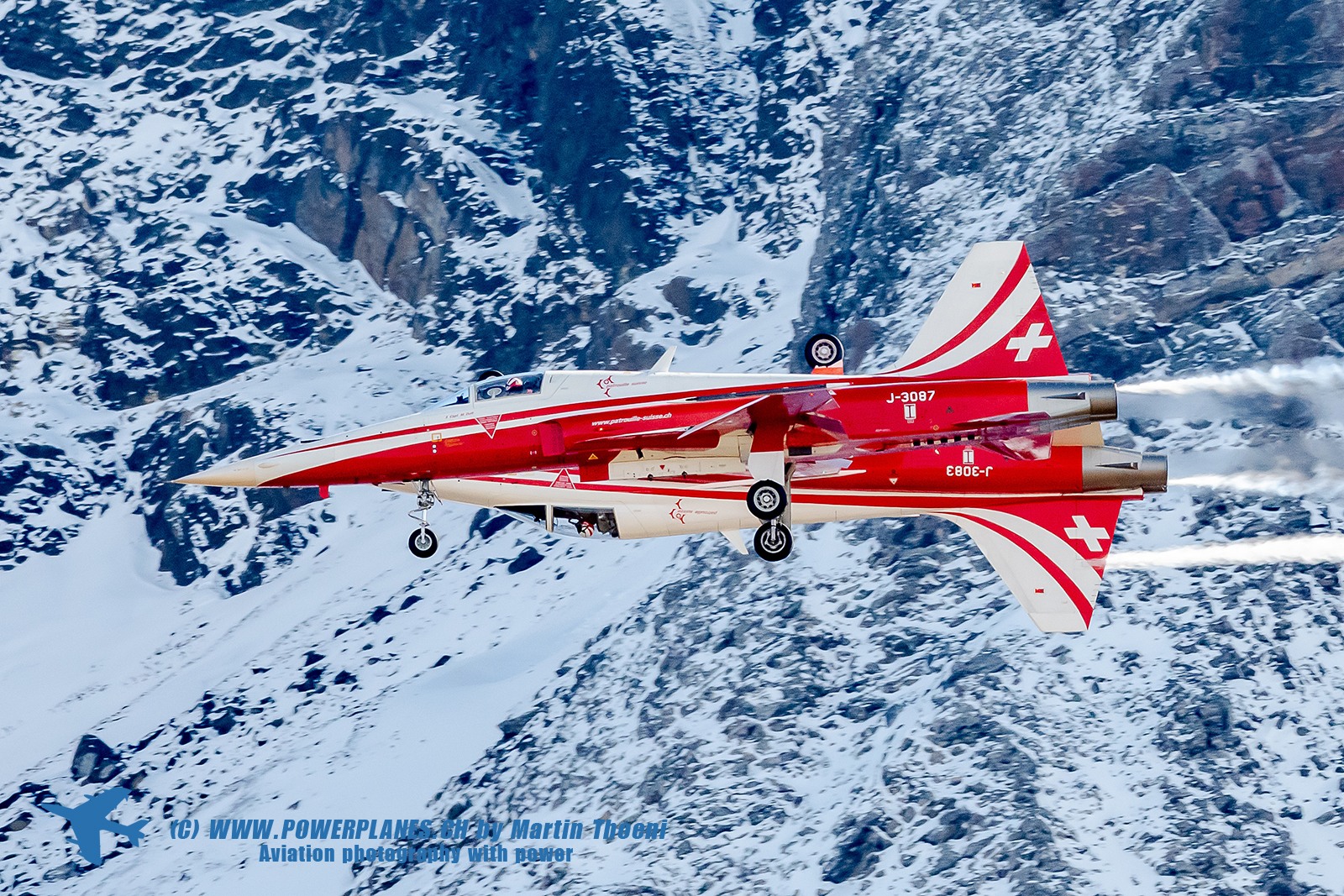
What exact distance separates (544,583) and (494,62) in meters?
71.4

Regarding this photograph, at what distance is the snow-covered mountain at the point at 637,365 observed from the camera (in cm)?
8962

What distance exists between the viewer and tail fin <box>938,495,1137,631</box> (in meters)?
45.5

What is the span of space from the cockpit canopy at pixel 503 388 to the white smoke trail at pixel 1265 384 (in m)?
15.9

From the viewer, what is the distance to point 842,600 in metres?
103

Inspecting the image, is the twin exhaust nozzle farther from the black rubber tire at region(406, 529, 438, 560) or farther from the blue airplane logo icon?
the blue airplane logo icon

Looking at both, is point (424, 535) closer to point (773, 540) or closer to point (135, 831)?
point (773, 540)

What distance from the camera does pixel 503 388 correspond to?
44.0 meters

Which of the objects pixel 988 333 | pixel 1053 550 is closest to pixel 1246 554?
pixel 1053 550

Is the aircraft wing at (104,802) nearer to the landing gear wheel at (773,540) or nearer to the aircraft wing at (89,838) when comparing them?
the aircraft wing at (89,838)

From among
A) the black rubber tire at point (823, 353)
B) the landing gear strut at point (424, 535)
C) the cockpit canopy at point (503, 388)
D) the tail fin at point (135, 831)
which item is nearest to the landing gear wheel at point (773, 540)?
the black rubber tire at point (823, 353)

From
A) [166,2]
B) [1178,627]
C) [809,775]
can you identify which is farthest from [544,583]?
[166,2]

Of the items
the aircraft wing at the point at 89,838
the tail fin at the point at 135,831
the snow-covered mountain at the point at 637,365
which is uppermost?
the snow-covered mountain at the point at 637,365

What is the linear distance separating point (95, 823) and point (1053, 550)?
8583cm

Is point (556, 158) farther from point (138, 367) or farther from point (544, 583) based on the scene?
point (544, 583)
